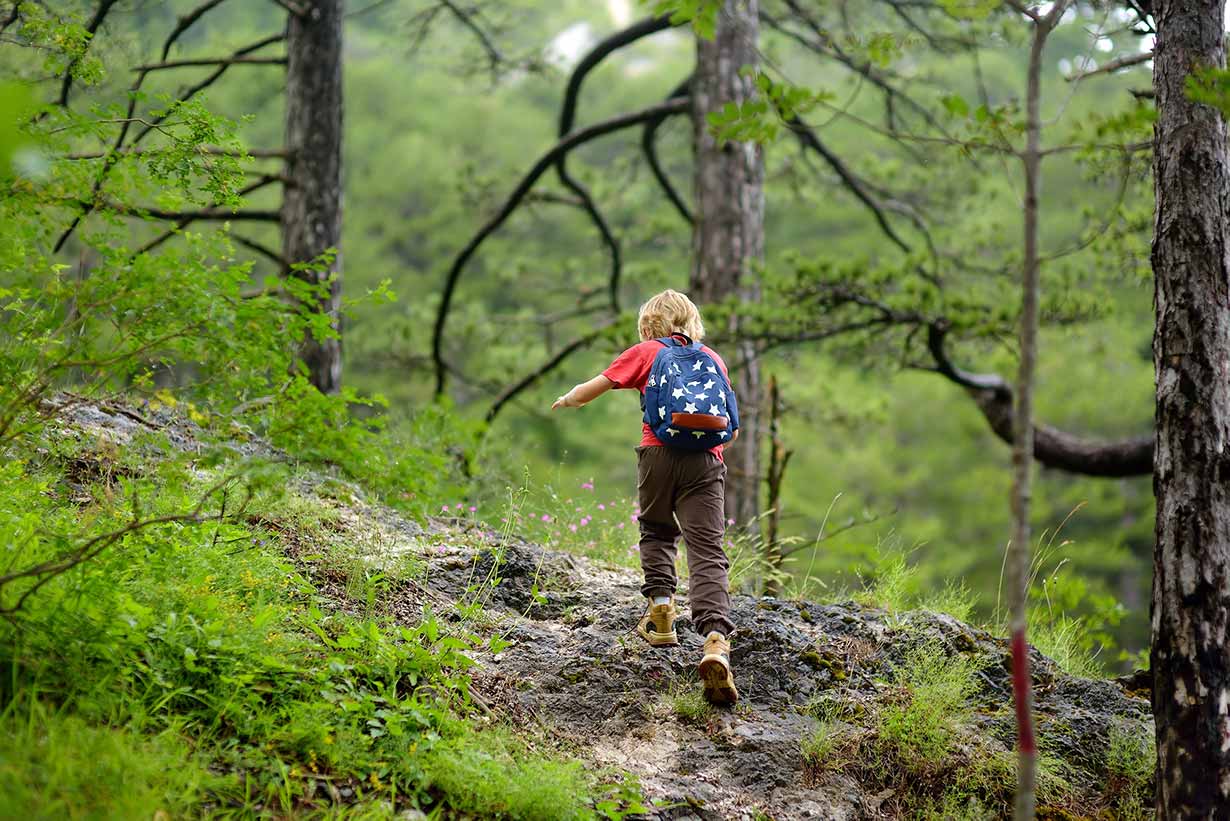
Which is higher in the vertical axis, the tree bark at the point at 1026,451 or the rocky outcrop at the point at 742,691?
the tree bark at the point at 1026,451

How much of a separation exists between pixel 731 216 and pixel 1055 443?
2.96 metres

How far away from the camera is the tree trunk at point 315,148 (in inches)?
277

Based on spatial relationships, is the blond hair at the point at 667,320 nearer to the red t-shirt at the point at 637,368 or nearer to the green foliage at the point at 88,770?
the red t-shirt at the point at 637,368

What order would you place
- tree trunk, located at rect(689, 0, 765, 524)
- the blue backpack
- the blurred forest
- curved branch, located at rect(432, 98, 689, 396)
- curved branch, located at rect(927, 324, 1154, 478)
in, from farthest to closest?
the blurred forest, curved branch, located at rect(432, 98, 689, 396), tree trunk, located at rect(689, 0, 765, 524), curved branch, located at rect(927, 324, 1154, 478), the blue backpack

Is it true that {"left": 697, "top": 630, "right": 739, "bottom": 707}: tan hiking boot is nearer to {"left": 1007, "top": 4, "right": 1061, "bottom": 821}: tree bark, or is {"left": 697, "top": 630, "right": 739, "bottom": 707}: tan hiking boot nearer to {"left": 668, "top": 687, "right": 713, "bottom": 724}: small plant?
{"left": 668, "top": 687, "right": 713, "bottom": 724}: small plant

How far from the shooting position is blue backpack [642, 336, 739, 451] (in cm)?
369

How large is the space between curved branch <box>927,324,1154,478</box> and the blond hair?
2825 millimetres

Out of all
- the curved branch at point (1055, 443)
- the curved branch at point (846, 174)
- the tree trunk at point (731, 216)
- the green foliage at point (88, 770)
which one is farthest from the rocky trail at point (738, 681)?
the curved branch at point (846, 174)

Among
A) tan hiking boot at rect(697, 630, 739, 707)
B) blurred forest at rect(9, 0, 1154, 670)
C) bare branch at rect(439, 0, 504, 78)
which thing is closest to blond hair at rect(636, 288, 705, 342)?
tan hiking boot at rect(697, 630, 739, 707)

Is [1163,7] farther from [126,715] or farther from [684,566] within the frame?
[126,715]

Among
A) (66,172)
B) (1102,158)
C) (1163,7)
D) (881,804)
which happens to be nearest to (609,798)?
(881,804)

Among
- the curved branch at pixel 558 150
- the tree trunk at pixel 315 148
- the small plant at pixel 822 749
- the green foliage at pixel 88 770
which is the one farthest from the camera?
the curved branch at pixel 558 150

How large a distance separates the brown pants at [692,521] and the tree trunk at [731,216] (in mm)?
3366

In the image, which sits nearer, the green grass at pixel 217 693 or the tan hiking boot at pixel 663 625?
the green grass at pixel 217 693
